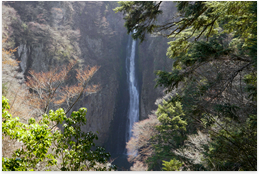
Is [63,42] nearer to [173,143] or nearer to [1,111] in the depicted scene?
[173,143]

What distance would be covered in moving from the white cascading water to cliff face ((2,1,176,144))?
1008 mm

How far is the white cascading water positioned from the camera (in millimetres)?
23075

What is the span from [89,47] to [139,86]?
11.2 meters

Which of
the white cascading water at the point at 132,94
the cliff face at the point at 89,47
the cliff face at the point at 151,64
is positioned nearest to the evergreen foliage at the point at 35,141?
the cliff face at the point at 89,47

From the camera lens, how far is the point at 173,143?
10.1 meters

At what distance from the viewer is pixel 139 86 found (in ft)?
85.3

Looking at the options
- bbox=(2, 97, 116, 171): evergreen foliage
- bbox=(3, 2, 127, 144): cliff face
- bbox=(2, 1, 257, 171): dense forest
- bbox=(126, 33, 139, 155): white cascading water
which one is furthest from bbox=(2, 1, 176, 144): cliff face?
bbox=(2, 97, 116, 171): evergreen foliage

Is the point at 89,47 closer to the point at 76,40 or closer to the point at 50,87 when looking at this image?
the point at 76,40

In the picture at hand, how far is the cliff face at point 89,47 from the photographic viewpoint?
1715 cm

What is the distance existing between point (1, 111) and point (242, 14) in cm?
499

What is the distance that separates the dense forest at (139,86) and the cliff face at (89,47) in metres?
0.15

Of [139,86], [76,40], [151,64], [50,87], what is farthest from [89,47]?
[50,87]

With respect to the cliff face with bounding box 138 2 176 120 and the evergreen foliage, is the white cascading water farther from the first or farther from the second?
the evergreen foliage

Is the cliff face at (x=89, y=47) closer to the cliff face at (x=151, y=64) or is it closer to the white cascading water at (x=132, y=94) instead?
the cliff face at (x=151, y=64)
